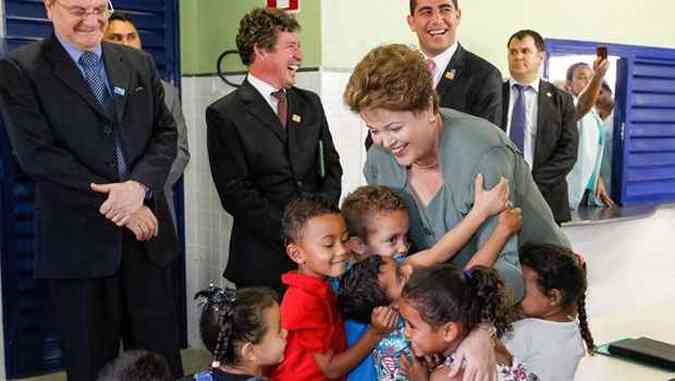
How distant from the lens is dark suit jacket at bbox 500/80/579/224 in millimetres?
3945

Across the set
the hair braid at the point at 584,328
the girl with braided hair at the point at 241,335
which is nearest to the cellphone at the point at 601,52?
the hair braid at the point at 584,328

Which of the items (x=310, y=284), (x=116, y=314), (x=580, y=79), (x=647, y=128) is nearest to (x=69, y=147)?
(x=116, y=314)

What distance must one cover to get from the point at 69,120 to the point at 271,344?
106cm

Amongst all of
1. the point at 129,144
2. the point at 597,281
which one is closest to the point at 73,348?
the point at 129,144

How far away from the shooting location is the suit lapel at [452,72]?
314 centimetres

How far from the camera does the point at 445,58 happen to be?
3182 millimetres

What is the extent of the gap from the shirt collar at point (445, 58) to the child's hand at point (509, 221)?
1.43 meters

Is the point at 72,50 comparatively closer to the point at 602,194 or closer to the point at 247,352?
the point at 247,352

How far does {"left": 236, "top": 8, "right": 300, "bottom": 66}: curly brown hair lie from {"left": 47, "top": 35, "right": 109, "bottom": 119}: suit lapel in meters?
0.83

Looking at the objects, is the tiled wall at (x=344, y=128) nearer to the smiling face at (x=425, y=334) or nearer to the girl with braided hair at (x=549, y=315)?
the girl with braided hair at (x=549, y=315)

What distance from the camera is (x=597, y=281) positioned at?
4.85 metres

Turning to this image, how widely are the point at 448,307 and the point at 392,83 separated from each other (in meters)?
0.54

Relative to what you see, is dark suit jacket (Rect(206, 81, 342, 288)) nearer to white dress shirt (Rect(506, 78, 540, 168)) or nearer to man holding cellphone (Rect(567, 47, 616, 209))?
white dress shirt (Rect(506, 78, 540, 168))

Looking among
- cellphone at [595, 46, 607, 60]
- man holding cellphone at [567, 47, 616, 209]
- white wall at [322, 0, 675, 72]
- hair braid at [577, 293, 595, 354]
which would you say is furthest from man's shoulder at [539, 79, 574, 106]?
hair braid at [577, 293, 595, 354]
